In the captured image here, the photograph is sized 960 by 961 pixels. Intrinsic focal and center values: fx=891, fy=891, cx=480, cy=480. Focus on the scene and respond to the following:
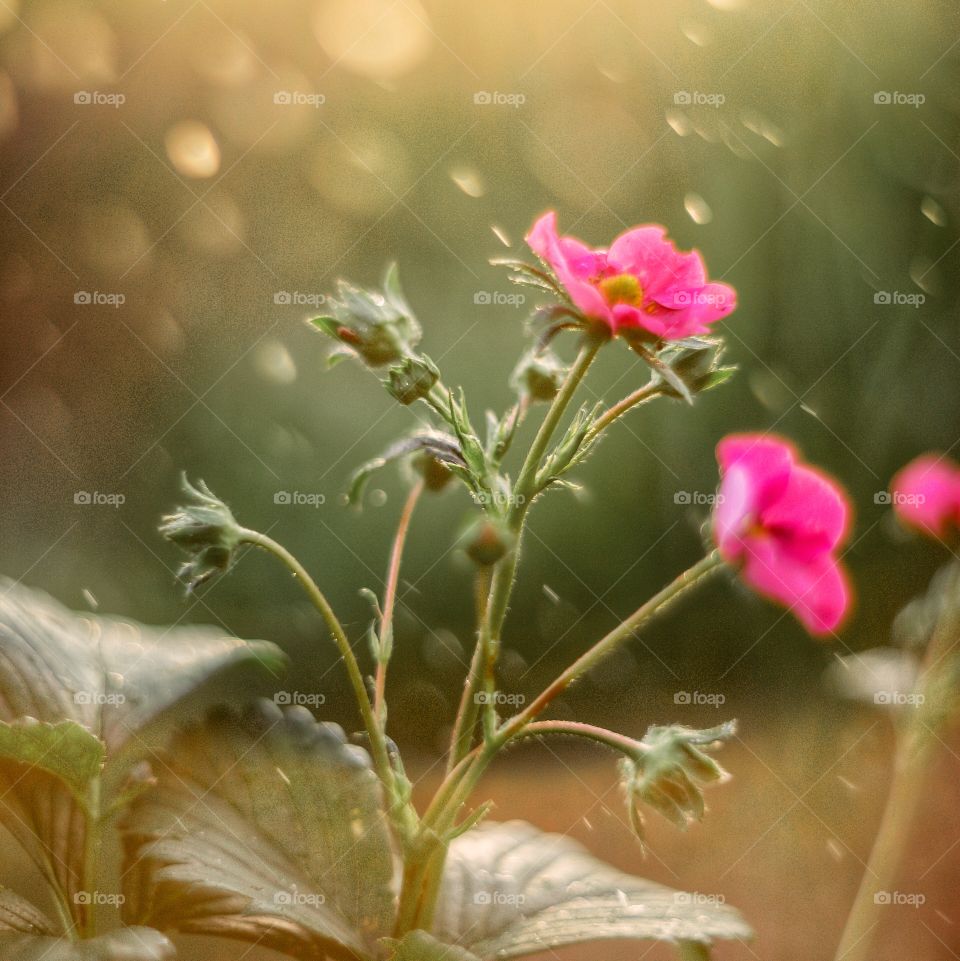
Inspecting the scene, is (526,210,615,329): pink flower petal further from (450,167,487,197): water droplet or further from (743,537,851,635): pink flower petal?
(450,167,487,197): water droplet

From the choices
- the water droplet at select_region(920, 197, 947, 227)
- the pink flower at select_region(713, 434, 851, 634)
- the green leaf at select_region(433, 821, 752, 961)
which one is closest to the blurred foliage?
the water droplet at select_region(920, 197, 947, 227)

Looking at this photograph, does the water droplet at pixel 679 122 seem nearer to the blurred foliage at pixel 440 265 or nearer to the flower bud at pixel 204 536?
the blurred foliage at pixel 440 265

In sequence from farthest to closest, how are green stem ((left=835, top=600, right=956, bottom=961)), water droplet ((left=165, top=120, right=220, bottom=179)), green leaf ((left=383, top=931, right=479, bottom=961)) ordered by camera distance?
water droplet ((left=165, top=120, right=220, bottom=179)), green stem ((left=835, top=600, right=956, bottom=961)), green leaf ((left=383, top=931, right=479, bottom=961))

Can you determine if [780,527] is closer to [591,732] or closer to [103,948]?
[591,732]

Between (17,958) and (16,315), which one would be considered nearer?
(17,958)

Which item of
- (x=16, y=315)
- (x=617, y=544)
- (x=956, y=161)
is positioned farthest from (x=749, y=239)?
(x=16, y=315)

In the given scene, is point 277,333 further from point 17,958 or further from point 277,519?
point 17,958

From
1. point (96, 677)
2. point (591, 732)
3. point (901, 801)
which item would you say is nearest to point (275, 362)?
point (96, 677)
